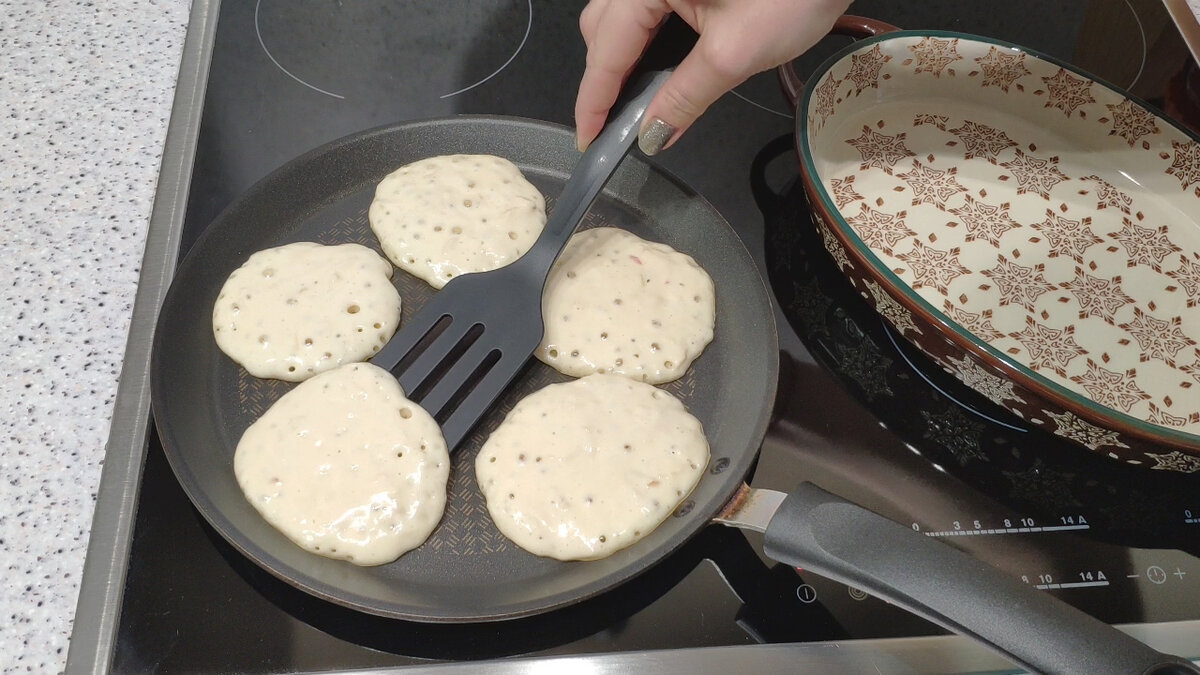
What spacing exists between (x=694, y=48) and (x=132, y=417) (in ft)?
1.85

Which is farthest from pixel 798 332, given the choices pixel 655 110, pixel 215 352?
pixel 215 352

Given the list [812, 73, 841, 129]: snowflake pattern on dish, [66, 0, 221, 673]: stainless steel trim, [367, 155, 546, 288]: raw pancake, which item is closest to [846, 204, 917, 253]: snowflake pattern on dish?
[812, 73, 841, 129]: snowflake pattern on dish

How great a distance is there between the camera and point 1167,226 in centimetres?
89

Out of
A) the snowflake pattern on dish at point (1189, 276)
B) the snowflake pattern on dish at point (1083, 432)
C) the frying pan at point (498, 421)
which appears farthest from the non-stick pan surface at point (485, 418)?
the snowflake pattern on dish at point (1189, 276)

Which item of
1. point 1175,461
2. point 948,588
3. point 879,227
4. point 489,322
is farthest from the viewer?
point 879,227

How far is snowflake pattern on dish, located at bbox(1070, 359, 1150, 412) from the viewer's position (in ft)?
2.46

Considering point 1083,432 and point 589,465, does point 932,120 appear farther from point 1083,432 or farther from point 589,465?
point 589,465

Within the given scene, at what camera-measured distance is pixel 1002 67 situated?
3.05ft

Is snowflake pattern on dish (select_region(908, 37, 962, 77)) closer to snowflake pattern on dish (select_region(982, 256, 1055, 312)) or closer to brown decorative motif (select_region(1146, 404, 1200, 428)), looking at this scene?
snowflake pattern on dish (select_region(982, 256, 1055, 312))

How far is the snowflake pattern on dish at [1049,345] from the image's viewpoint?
2.54 ft

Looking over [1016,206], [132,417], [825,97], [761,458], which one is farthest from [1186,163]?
[132,417]

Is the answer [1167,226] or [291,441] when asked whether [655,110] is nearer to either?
[291,441]

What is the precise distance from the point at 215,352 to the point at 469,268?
24cm

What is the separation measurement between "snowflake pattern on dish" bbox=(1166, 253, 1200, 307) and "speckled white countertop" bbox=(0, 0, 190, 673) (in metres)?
1.04
